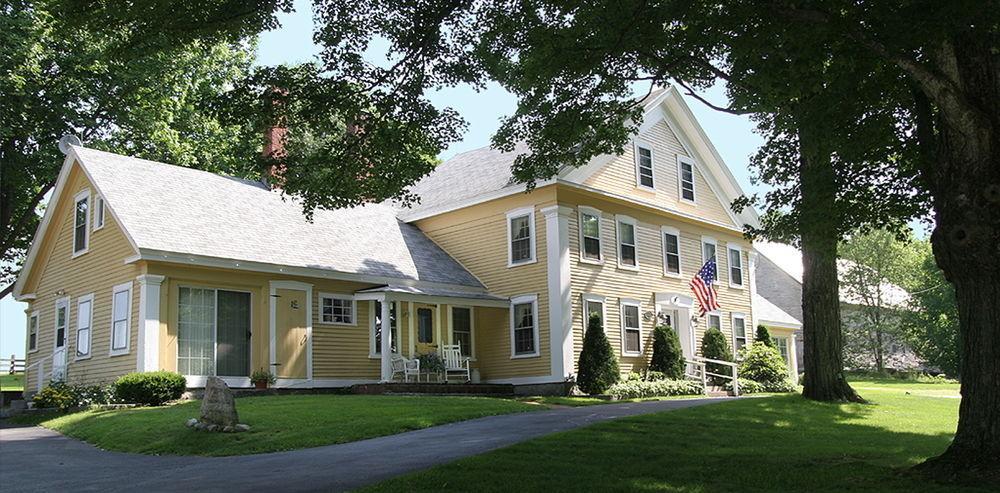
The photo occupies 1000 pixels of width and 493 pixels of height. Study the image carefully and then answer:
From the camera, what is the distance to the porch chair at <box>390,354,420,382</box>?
2267 centimetres

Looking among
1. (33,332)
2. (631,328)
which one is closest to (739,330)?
(631,328)

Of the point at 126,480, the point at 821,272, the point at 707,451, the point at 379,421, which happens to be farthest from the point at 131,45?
the point at 821,272

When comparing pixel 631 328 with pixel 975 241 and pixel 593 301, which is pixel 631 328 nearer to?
pixel 593 301

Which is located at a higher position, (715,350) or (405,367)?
(715,350)

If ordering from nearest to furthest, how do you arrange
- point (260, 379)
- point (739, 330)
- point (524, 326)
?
point (260, 379) < point (524, 326) < point (739, 330)

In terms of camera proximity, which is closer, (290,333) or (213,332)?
(213,332)

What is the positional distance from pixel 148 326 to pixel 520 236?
1033cm

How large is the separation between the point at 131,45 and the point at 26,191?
86.7 feet

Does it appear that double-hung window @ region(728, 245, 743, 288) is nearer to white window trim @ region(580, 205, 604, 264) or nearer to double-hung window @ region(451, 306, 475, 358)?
white window trim @ region(580, 205, 604, 264)

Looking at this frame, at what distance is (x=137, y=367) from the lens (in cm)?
1944

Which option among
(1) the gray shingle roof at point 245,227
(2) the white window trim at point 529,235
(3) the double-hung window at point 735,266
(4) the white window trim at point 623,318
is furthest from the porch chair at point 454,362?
(3) the double-hung window at point 735,266

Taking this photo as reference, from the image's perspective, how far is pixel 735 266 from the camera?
32.1 metres

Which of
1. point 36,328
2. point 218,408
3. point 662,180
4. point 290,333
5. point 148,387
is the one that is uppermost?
point 662,180

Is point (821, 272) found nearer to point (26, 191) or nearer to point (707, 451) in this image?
point (707, 451)
